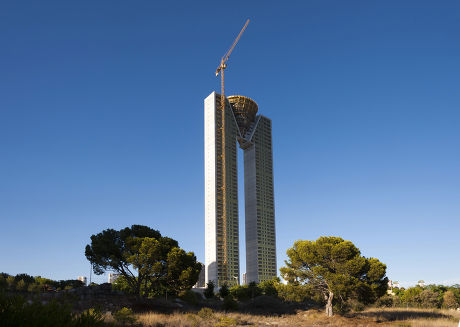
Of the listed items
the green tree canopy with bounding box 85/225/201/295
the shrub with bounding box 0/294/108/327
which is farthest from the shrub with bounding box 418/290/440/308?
the shrub with bounding box 0/294/108/327

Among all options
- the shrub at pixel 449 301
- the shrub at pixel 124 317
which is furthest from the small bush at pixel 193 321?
the shrub at pixel 449 301

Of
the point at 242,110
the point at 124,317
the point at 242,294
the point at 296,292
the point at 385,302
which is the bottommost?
the point at 385,302

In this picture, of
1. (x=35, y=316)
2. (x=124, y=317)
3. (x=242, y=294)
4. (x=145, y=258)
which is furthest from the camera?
(x=242, y=294)

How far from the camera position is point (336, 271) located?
1581 inches

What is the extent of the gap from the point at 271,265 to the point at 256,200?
28929mm

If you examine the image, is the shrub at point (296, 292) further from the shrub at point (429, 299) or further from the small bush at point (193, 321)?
the shrub at point (429, 299)

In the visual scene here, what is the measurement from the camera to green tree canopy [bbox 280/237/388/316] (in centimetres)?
3881

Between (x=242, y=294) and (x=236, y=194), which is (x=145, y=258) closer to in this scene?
(x=242, y=294)

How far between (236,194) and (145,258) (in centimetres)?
12168

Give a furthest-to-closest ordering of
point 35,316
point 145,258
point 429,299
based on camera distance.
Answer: point 429,299
point 145,258
point 35,316

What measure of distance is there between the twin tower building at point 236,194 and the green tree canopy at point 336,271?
97.7 m

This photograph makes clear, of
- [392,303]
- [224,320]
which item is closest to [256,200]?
[392,303]

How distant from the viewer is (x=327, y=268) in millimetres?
40750

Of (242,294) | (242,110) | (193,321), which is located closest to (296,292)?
(193,321)
